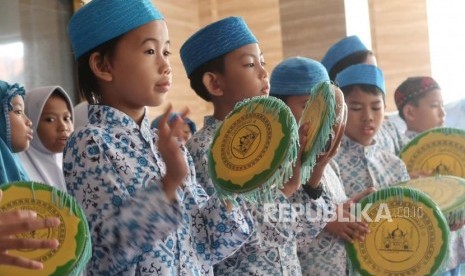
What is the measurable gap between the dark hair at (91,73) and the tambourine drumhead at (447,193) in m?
1.31

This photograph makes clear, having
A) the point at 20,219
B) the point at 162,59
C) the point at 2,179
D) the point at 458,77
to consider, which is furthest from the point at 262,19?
the point at 20,219

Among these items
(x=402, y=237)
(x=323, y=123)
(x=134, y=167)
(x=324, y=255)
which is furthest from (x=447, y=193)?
(x=134, y=167)

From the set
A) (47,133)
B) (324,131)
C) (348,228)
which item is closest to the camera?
(324,131)

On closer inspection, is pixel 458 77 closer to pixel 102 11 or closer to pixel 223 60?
pixel 223 60

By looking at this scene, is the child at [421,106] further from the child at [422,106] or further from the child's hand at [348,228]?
the child's hand at [348,228]

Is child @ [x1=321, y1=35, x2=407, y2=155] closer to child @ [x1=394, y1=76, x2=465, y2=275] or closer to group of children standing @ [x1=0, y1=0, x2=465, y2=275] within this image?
child @ [x1=394, y1=76, x2=465, y2=275]

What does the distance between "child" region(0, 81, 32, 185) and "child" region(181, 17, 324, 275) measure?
0.64m

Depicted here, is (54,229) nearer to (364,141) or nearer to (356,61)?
(364,141)

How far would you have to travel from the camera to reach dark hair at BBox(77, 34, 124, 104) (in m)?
1.74

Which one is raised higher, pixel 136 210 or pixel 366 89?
pixel 366 89

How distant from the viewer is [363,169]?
2.91m

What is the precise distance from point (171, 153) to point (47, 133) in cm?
179

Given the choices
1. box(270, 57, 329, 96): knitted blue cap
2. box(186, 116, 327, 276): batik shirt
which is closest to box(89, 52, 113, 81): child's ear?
box(186, 116, 327, 276): batik shirt

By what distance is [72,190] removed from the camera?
5.29 ft
